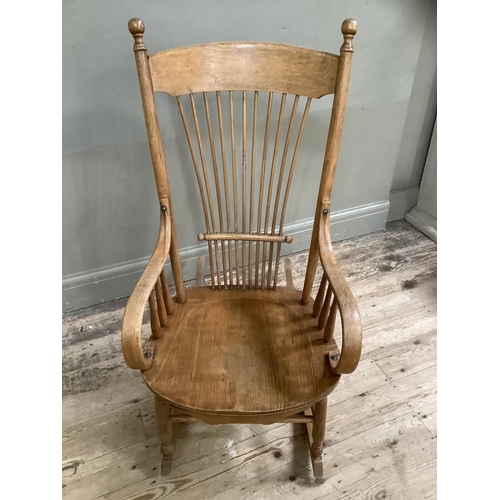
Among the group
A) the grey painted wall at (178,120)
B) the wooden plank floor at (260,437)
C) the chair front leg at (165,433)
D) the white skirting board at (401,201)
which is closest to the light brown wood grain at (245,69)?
the grey painted wall at (178,120)

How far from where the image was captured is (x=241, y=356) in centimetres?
117

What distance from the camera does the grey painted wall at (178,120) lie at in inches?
55.2

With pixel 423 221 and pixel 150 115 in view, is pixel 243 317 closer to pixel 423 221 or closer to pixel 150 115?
pixel 150 115

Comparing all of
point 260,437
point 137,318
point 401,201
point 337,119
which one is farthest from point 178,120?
point 401,201

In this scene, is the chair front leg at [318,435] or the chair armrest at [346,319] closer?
the chair armrest at [346,319]

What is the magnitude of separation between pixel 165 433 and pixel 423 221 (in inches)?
67.1

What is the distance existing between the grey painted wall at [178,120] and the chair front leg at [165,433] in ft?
2.55

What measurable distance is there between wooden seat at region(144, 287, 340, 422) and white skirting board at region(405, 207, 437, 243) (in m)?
1.21

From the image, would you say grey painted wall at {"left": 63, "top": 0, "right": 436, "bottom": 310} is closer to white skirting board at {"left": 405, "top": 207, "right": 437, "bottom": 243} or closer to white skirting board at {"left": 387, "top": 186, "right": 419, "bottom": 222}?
white skirting board at {"left": 387, "top": 186, "right": 419, "bottom": 222}

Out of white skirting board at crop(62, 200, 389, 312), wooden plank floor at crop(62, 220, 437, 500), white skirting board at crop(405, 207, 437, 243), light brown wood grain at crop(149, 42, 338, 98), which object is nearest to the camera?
light brown wood grain at crop(149, 42, 338, 98)

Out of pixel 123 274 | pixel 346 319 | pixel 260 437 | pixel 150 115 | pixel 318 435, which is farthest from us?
pixel 123 274

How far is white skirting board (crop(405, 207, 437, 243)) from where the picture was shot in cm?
229

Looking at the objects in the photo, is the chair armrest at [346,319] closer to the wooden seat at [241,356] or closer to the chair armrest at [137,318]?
the wooden seat at [241,356]

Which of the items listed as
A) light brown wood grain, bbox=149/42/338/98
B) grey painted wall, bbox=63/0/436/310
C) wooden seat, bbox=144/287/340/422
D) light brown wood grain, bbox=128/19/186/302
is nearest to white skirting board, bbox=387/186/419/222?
grey painted wall, bbox=63/0/436/310
